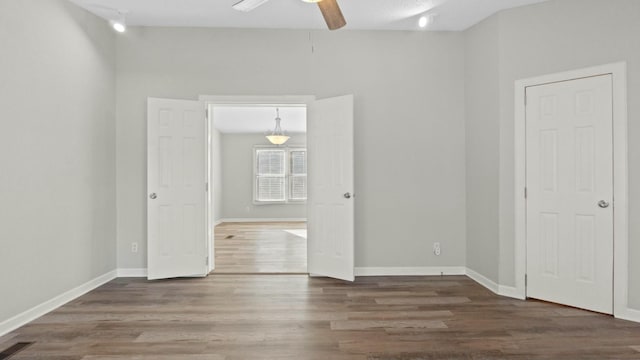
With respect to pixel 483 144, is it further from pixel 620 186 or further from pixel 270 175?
pixel 270 175

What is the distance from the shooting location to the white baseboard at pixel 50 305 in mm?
2828

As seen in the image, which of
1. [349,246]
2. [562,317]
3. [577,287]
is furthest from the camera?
[349,246]

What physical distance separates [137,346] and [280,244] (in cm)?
401

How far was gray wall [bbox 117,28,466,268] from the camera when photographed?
434 centimetres

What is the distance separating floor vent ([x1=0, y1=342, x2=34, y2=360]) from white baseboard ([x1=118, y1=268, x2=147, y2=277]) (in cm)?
170

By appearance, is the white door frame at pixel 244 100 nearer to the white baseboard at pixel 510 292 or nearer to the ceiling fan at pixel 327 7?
the ceiling fan at pixel 327 7

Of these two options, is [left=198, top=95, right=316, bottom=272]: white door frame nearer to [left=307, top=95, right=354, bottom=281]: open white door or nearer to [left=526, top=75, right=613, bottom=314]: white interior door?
[left=307, top=95, right=354, bottom=281]: open white door

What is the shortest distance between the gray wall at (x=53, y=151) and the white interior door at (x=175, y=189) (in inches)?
20.2

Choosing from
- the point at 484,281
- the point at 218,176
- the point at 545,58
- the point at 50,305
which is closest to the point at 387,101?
the point at 545,58

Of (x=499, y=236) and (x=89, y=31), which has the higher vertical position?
(x=89, y=31)

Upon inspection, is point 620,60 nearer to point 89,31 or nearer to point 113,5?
point 113,5

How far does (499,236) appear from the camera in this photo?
149 inches

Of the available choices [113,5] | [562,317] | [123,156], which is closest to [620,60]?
[562,317]

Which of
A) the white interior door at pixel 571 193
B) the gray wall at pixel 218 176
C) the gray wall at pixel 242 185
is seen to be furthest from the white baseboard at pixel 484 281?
Result: the gray wall at pixel 218 176
